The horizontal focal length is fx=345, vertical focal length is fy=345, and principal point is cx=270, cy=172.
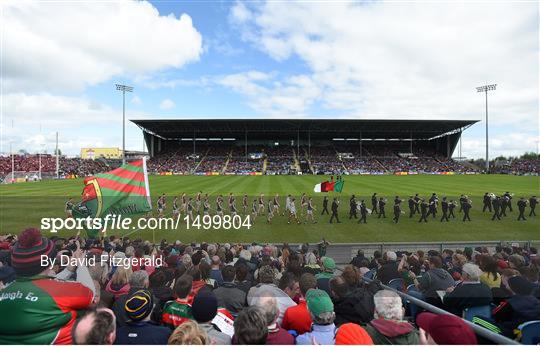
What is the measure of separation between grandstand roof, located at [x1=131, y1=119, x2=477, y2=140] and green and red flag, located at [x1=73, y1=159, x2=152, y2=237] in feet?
205

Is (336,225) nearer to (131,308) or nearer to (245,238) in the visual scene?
(245,238)

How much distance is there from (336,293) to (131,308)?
9.50ft

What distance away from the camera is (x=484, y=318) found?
4.43 m

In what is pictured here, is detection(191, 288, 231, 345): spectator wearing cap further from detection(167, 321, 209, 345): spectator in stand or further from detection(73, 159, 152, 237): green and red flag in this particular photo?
detection(73, 159, 152, 237): green and red flag

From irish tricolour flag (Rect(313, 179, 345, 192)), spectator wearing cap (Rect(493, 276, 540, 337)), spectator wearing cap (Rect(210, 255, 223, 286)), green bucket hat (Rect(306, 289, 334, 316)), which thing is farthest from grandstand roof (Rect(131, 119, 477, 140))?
green bucket hat (Rect(306, 289, 334, 316))

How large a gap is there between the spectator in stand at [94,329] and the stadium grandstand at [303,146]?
66326 mm

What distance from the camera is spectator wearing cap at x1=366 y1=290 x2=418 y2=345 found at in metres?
3.31

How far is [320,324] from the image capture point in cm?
378

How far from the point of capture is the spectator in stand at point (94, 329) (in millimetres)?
2871

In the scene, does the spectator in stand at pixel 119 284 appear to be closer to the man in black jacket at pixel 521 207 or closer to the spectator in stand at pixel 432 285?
the spectator in stand at pixel 432 285

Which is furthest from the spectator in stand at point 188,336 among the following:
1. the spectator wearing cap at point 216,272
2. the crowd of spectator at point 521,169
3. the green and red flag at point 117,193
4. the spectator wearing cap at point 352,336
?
the crowd of spectator at point 521,169

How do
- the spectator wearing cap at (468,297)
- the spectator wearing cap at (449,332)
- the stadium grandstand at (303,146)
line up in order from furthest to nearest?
the stadium grandstand at (303,146) < the spectator wearing cap at (468,297) < the spectator wearing cap at (449,332)

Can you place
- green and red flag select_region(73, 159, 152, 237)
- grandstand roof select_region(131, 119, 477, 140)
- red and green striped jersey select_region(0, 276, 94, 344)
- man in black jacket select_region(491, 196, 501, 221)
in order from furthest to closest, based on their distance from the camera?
grandstand roof select_region(131, 119, 477, 140)
man in black jacket select_region(491, 196, 501, 221)
green and red flag select_region(73, 159, 152, 237)
red and green striped jersey select_region(0, 276, 94, 344)

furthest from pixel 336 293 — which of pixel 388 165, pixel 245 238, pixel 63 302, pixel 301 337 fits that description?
pixel 388 165
